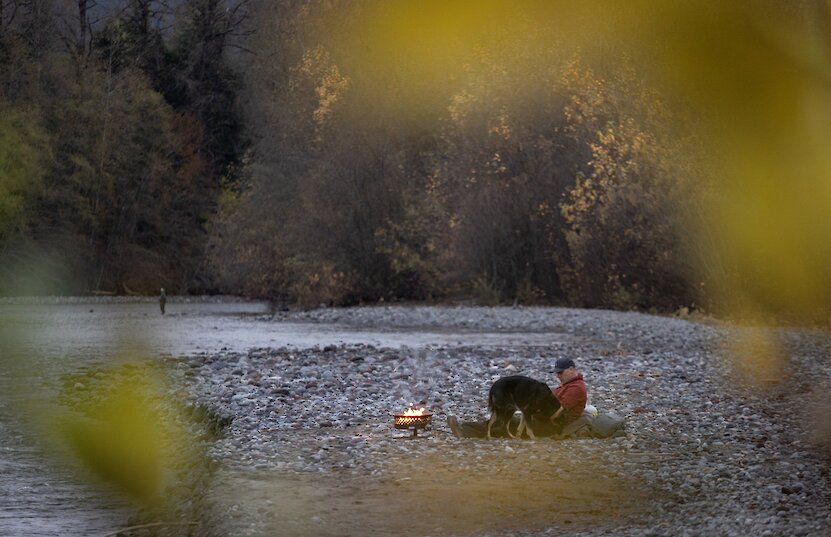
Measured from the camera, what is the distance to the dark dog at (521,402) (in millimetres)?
13000

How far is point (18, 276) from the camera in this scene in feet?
190

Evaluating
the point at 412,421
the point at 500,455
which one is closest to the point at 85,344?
the point at 412,421

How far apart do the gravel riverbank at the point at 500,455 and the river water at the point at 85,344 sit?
1.52 m

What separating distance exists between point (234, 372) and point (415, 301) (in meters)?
27.5

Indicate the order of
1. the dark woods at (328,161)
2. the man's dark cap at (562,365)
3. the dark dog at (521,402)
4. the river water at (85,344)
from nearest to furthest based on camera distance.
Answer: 1. the river water at (85,344)
2. the dark dog at (521,402)
3. the man's dark cap at (562,365)
4. the dark woods at (328,161)

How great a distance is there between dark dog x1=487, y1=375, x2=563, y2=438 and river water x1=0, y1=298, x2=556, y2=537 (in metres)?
3.81

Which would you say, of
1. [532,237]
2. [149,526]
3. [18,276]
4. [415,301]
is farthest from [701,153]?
[18,276]

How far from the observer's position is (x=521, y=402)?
1313cm

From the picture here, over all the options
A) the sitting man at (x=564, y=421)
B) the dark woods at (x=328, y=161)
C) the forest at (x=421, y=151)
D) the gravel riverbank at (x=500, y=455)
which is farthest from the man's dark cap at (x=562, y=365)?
the dark woods at (x=328, y=161)

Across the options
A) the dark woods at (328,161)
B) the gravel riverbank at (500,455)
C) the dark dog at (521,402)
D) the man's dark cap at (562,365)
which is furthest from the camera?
the dark woods at (328,161)

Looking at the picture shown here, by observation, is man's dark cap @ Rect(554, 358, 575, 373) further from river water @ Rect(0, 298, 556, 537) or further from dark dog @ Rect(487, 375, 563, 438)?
river water @ Rect(0, 298, 556, 537)

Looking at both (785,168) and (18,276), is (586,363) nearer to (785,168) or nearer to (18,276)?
(785,168)

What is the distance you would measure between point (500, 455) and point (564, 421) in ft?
3.98

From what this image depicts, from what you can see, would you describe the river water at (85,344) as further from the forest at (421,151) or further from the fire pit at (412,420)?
the forest at (421,151)
